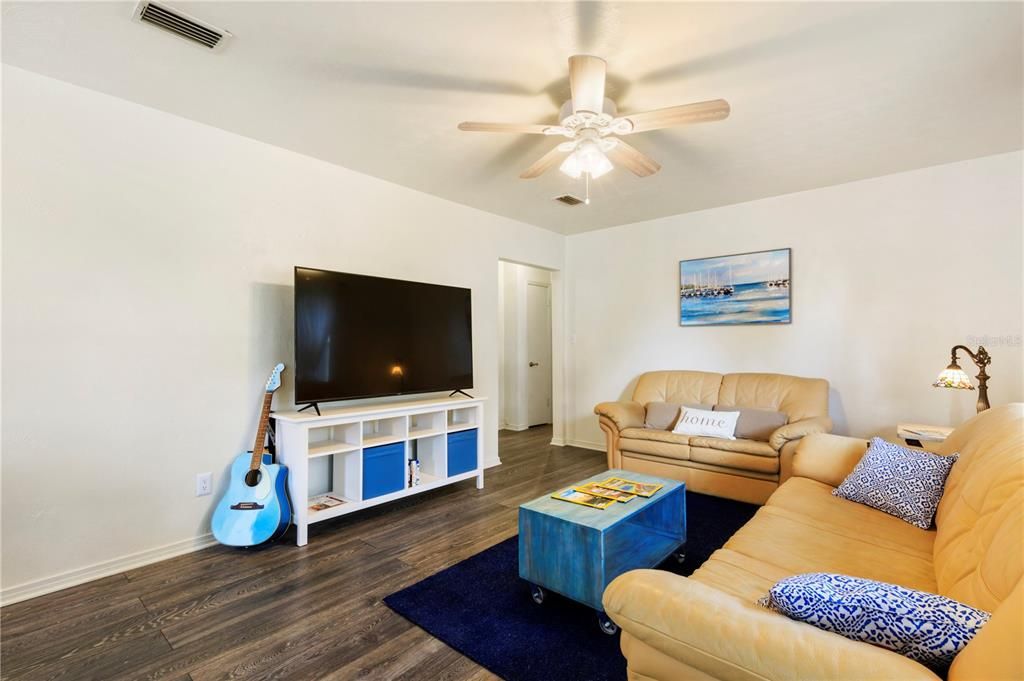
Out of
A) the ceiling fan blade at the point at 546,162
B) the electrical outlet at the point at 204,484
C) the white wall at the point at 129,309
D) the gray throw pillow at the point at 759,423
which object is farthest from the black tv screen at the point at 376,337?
the gray throw pillow at the point at 759,423

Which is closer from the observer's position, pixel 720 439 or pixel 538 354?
pixel 720 439

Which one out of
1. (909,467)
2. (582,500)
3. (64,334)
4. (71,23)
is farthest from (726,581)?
(71,23)

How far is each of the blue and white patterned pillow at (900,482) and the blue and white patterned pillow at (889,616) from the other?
1314mm

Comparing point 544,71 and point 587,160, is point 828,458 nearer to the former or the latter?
point 587,160

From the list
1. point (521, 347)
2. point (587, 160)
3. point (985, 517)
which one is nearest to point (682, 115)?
point (587, 160)

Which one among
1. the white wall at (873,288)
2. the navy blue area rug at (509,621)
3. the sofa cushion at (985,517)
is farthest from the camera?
the white wall at (873,288)

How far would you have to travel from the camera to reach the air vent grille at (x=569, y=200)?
416 cm

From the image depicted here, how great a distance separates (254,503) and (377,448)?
761mm

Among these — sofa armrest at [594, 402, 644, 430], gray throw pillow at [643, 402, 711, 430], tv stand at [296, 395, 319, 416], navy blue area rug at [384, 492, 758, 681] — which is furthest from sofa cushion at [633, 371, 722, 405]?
tv stand at [296, 395, 319, 416]

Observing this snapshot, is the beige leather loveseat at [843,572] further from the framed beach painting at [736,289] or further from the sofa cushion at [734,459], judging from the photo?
the framed beach painting at [736,289]

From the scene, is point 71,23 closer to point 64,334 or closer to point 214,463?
point 64,334

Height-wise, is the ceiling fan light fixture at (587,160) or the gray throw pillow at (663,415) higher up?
the ceiling fan light fixture at (587,160)

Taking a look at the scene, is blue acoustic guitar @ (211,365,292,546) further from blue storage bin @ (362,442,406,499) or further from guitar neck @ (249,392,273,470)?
blue storage bin @ (362,442,406,499)

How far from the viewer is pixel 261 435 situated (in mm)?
2814
